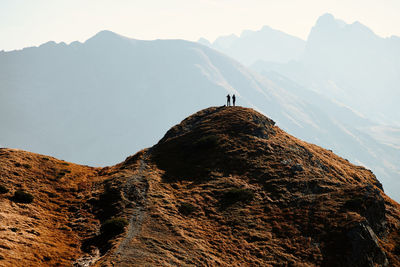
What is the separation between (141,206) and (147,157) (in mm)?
16134

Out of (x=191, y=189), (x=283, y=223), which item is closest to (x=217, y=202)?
(x=191, y=189)

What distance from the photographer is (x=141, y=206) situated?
3731 cm

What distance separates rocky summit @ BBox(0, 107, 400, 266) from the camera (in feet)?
97.8

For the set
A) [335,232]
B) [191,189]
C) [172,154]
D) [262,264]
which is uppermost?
[172,154]

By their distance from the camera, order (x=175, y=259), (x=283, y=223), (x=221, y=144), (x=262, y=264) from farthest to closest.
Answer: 1. (x=221, y=144)
2. (x=283, y=223)
3. (x=262, y=264)
4. (x=175, y=259)

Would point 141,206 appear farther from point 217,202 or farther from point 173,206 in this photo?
point 217,202

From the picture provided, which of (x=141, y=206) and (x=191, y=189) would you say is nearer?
(x=141, y=206)

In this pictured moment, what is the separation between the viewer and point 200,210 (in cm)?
3856

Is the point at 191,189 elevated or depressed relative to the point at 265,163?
depressed

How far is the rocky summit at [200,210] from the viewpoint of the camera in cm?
2981

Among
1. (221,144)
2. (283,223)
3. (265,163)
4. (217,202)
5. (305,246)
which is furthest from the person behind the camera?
(221,144)

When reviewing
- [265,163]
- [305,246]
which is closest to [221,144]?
[265,163]

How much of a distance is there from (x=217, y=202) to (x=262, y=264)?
10.6m

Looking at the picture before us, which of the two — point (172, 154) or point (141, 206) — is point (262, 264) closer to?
point (141, 206)
